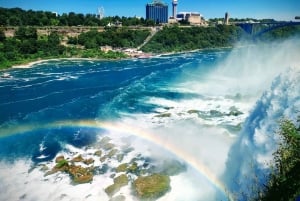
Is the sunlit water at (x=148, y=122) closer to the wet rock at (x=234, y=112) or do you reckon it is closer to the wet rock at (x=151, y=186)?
the wet rock at (x=234, y=112)

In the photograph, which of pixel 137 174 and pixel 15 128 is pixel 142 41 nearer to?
pixel 15 128

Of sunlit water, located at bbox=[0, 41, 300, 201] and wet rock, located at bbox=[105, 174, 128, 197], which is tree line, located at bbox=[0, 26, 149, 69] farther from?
wet rock, located at bbox=[105, 174, 128, 197]

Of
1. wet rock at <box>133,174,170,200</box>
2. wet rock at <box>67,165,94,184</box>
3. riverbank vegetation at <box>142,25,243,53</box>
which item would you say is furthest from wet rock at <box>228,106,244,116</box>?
riverbank vegetation at <box>142,25,243,53</box>

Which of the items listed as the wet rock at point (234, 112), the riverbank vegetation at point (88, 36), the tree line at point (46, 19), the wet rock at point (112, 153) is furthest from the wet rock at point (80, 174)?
the tree line at point (46, 19)

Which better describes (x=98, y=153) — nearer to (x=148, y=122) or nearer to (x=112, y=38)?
(x=148, y=122)

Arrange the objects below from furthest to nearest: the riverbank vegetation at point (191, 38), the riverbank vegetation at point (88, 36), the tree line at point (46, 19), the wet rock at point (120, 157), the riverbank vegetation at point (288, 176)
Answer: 1. the riverbank vegetation at point (191, 38)
2. the tree line at point (46, 19)
3. the riverbank vegetation at point (88, 36)
4. the wet rock at point (120, 157)
5. the riverbank vegetation at point (288, 176)

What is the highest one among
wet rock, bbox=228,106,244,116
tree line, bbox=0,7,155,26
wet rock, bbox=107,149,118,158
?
tree line, bbox=0,7,155,26
